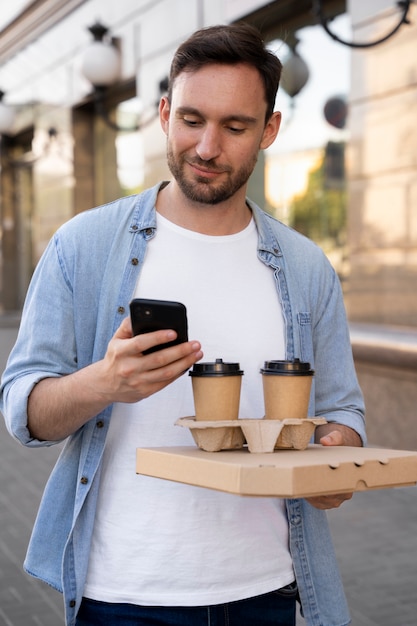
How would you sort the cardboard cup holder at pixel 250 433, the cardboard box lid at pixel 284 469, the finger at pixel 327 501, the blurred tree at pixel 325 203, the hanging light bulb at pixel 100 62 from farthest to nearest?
the hanging light bulb at pixel 100 62
the blurred tree at pixel 325 203
the finger at pixel 327 501
the cardboard cup holder at pixel 250 433
the cardboard box lid at pixel 284 469

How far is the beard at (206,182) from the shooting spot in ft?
6.32

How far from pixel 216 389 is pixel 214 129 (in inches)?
22.5

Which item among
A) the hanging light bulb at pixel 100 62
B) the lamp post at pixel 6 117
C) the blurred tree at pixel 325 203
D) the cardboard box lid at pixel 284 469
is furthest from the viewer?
the lamp post at pixel 6 117

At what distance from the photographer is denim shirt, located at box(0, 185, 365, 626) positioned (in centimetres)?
186

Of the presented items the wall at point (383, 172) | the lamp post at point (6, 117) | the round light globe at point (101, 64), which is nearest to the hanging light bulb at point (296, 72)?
the wall at point (383, 172)

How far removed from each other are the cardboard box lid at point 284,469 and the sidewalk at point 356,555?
2.31 meters

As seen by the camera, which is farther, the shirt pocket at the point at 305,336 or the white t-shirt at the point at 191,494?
the shirt pocket at the point at 305,336

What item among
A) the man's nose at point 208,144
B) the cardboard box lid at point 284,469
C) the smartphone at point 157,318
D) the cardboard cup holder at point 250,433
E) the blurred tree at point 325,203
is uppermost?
the blurred tree at point 325,203

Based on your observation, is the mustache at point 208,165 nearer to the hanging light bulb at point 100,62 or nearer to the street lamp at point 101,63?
the street lamp at point 101,63

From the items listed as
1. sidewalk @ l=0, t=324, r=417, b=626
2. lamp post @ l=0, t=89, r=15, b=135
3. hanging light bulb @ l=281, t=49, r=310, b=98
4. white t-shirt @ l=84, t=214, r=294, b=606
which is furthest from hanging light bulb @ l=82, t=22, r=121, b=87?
white t-shirt @ l=84, t=214, r=294, b=606

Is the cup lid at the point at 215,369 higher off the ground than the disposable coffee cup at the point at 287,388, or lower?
higher

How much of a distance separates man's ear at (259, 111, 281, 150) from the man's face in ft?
0.35

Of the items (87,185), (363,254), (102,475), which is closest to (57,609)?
(102,475)

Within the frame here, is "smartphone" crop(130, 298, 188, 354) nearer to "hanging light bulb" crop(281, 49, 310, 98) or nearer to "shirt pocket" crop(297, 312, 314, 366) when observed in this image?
"shirt pocket" crop(297, 312, 314, 366)
